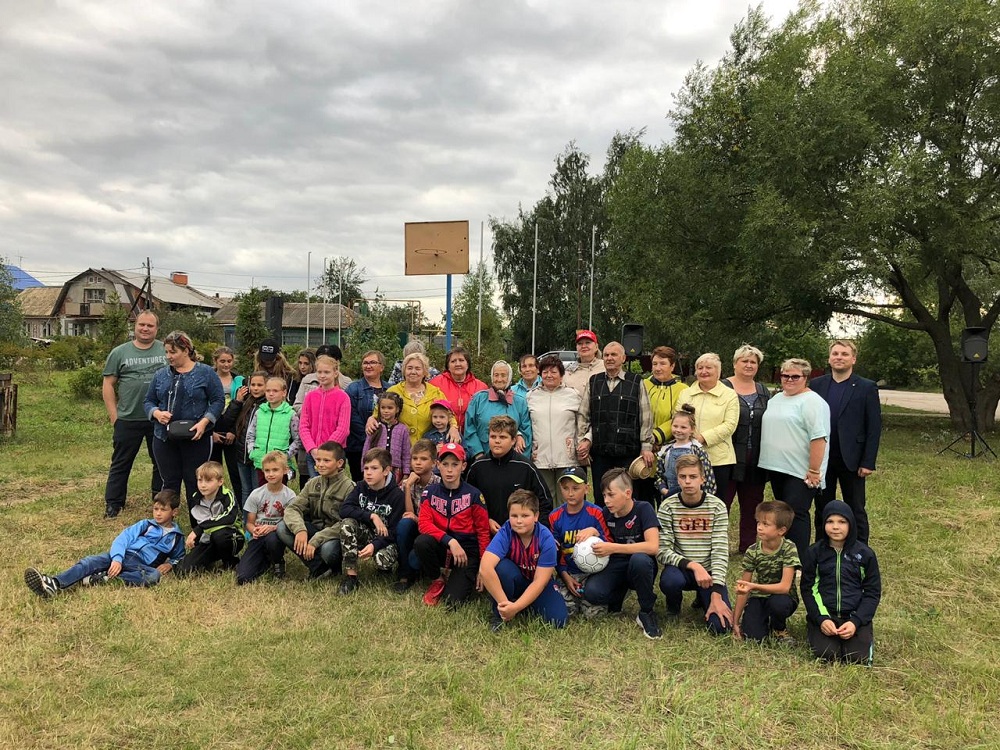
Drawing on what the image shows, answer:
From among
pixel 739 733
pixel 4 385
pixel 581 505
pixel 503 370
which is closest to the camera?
pixel 739 733

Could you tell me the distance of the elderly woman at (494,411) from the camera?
501 cm

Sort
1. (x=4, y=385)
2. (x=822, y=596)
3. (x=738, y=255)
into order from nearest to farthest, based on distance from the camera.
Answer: (x=822, y=596), (x=4, y=385), (x=738, y=255)

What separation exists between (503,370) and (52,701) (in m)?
3.15

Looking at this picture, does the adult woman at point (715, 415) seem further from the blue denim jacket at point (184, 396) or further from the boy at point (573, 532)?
the blue denim jacket at point (184, 396)

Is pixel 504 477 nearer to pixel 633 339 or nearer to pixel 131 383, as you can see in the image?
pixel 131 383

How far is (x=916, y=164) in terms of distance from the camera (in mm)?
11320

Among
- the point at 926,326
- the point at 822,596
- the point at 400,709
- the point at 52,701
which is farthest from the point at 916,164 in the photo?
the point at 52,701

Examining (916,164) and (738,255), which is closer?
(916,164)

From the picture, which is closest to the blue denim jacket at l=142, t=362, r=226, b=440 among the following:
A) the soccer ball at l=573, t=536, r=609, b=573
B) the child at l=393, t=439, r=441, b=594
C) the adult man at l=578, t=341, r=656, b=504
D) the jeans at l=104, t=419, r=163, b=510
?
the jeans at l=104, t=419, r=163, b=510

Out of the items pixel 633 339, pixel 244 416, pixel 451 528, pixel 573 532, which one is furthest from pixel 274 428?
pixel 633 339

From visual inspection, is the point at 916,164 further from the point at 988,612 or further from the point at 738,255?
the point at 988,612

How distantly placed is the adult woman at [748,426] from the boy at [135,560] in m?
3.90

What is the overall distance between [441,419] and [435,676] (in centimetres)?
211

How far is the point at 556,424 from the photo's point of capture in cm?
514
